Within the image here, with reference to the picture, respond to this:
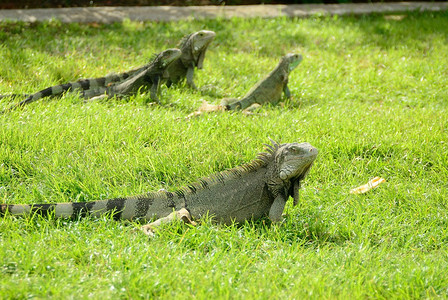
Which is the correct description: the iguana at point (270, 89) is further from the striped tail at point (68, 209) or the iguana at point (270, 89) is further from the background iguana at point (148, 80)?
the striped tail at point (68, 209)

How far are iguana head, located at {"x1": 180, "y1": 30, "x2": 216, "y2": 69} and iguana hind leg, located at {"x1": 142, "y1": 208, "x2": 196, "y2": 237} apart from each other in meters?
3.43

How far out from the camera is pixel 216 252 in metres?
3.30

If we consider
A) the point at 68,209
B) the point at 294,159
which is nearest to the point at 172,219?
the point at 68,209

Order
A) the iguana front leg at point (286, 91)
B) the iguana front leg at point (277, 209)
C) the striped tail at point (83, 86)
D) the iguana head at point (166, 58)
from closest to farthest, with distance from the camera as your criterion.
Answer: the iguana front leg at point (277, 209) → the striped tail at point (83, 86) → the iguana head at point (166, 58) → the iguana front leg at point (286, 91)

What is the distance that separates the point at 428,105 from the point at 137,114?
3381mm

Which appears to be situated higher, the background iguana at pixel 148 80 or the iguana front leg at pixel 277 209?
the background iguana at pixel 148 80

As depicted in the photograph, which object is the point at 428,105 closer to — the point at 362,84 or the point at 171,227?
the point at 362,84

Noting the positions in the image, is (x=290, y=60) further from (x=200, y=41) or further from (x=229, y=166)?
(x=229, y=166)

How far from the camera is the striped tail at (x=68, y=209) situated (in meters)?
3.52

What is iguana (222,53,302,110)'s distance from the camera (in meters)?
6.06

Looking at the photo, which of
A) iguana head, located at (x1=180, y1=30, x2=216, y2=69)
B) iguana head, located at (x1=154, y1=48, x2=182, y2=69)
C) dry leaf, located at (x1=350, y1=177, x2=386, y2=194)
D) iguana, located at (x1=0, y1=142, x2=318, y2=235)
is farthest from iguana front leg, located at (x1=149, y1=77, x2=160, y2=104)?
dry leaf, located at (x1=350, y1=177, x2=386, y2=194)

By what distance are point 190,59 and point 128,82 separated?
36.5 inches

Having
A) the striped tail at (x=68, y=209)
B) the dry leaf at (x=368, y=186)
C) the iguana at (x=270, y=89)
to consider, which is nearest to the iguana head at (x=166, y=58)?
the iguana at (x=270, y=89)

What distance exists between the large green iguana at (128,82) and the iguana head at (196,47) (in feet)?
1.58
